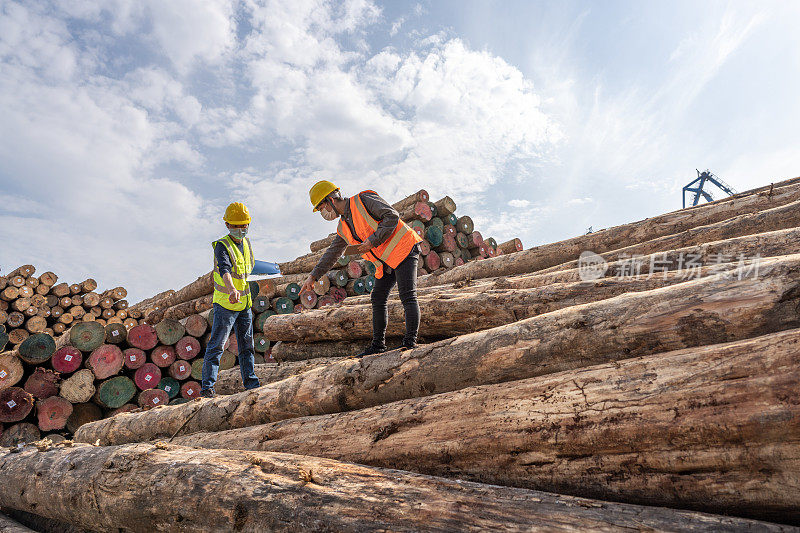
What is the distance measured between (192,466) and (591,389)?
2.28 metres

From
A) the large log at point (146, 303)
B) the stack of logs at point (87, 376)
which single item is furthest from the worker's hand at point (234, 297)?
the large log at point (146, 303)

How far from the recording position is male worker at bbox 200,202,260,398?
15.9ft

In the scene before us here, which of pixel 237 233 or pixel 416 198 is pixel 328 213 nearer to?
pixel 237 233

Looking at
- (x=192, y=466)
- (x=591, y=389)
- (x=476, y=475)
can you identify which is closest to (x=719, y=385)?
(x=591, y=389)

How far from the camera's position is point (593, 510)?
1.70 m

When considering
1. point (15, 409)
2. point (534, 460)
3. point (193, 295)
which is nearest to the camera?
point (534, 460)

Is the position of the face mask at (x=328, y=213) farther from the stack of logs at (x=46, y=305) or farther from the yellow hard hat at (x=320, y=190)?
the stack of logs at (x=46, y=305)

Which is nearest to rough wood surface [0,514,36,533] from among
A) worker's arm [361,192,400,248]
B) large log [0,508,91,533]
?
large log [0,508,91,533]

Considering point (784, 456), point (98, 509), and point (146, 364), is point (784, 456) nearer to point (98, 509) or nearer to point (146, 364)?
point (98, 509)

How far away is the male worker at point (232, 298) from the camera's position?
15.9ft

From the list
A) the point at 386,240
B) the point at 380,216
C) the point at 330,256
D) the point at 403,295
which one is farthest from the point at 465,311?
the point at 330,256

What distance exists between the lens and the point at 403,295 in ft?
12.0

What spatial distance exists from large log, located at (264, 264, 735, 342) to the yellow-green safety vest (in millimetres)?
834

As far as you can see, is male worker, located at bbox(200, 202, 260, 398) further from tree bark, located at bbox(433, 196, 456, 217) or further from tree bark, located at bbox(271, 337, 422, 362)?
tree bark, located at bbox(433, 196, 456, 217)
